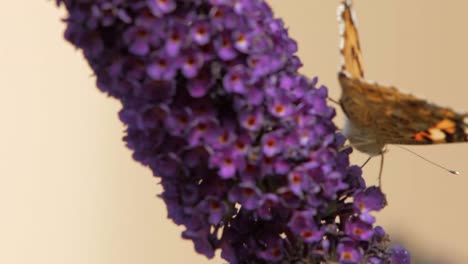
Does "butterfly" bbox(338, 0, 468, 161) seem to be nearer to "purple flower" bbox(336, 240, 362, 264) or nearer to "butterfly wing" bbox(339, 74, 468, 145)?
"butterfly wing" bbox(339, 74, 468, 145)

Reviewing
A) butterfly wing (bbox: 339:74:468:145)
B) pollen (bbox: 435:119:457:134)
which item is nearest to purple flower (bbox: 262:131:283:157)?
butterfly wing (bbox: 339:74:468:145)

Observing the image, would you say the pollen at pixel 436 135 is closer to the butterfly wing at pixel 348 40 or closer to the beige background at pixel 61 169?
the butterfly wing at pixel 348 40

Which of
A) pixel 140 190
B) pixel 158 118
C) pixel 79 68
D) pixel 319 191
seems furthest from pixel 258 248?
pixel 79 68

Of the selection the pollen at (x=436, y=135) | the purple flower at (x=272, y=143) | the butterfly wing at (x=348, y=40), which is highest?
the butterfly wing at (x=348, y=40)

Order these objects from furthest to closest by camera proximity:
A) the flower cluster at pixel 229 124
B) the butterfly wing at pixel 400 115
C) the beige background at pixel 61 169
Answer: the beige background at pixel 61 169 < the butterfly wing at pixel 400 115 < the flower cluster at pixel 229 124

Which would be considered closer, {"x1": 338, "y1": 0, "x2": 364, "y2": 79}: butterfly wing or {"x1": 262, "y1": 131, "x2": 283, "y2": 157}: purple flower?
{"x1": 262, "y1": 131, "x2": 283, "y2": 157}: purple flower

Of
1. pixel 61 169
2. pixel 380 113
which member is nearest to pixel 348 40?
pixel 380 113

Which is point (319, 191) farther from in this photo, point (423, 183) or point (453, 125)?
point (423, 183)

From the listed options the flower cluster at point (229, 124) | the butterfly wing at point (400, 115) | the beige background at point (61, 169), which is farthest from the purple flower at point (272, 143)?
the beige background at point (61, 169)

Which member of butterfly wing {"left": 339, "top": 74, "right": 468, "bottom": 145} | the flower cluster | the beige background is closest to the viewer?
the flower cluster
